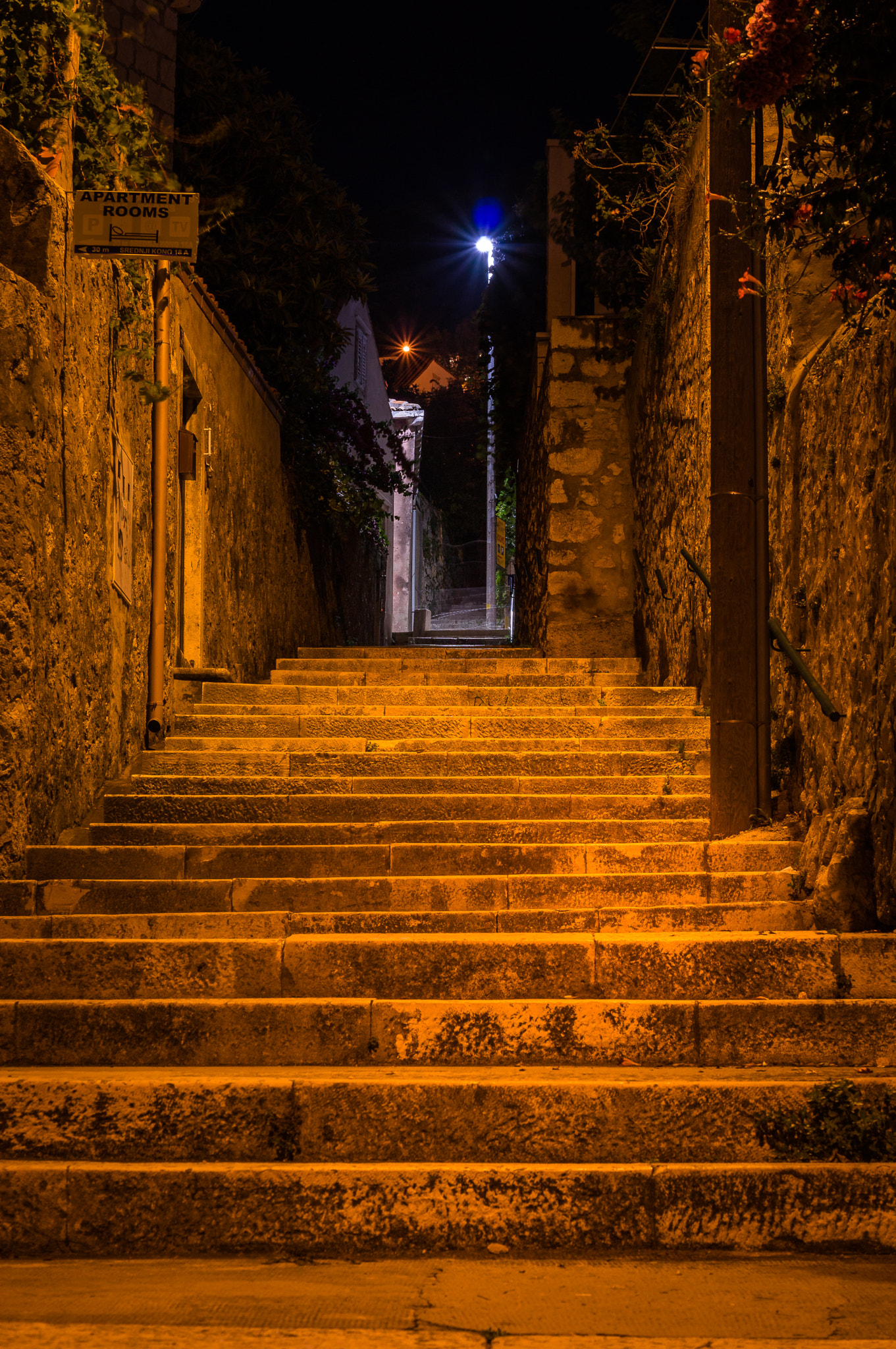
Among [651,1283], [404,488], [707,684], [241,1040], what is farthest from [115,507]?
[404,488]

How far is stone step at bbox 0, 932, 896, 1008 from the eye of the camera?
11.8 feet

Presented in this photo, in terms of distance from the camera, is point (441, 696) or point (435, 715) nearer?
point (435, 715)

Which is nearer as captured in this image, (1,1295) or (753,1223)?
(1,1295)

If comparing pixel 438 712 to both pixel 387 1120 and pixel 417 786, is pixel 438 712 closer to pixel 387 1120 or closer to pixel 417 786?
pixel 417 786

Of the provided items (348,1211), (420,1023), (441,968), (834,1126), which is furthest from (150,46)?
(834,1126)

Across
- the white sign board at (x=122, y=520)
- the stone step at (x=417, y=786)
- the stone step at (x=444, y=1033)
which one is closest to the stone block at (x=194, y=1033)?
the stone step at (x=444, y=1033)

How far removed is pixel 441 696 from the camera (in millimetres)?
7051

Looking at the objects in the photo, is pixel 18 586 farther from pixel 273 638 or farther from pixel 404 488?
pixel 404 488

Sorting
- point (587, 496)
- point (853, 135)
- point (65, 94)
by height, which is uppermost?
point (65, 94)

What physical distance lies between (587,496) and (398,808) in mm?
5006

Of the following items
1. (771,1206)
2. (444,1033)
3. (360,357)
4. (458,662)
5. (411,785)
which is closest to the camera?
(771,1206)

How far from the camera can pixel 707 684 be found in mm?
6578

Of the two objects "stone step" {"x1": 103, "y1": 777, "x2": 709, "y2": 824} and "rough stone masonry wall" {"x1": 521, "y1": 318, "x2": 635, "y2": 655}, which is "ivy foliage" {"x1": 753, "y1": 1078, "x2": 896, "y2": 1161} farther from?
"rough stone masonry wall" {"x1": 521, "y1": 318, "x2": 635, "y2": 655}

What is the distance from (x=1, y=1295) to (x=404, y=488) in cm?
1143
